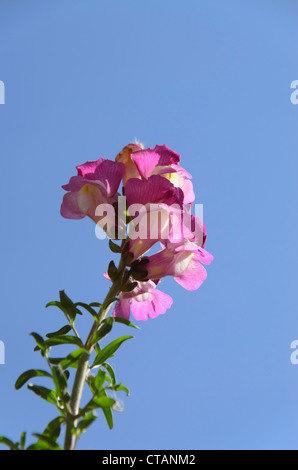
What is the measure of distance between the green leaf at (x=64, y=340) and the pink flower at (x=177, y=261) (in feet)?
0.69

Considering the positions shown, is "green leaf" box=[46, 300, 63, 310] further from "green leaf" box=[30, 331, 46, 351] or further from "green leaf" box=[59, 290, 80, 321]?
"green leaf" box=[30, 331, 46, 351]

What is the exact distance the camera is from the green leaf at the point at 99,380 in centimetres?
102

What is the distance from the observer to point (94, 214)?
118 centimetres

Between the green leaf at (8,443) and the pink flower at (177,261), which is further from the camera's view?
the pink flower at (177,261)

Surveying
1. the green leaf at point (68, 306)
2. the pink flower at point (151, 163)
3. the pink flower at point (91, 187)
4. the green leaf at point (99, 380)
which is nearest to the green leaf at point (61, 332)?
the green leaf at point (68, 306)

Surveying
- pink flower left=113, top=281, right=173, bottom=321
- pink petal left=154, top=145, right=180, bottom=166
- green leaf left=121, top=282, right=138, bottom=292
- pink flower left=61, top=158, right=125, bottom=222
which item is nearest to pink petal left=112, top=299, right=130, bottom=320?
pink flower left=113, top=281, right=173, bottom=321

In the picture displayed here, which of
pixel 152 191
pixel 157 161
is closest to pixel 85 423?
pixel 152 191

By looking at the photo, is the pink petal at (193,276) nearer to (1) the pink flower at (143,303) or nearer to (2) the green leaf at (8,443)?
(1) the pink flower at (143,303)

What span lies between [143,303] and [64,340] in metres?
0.23

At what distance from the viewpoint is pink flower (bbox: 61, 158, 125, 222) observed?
1152 mm

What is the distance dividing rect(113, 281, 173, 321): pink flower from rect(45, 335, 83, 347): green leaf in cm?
15

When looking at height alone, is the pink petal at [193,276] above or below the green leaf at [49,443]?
above

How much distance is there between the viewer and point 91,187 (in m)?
1.16
